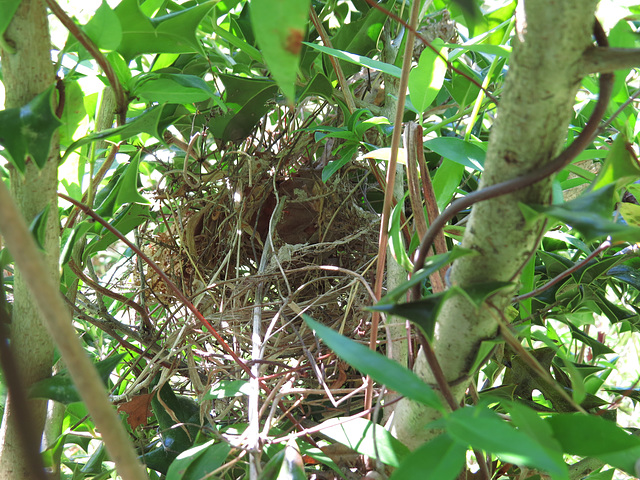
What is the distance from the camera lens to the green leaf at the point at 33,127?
255 millimetres

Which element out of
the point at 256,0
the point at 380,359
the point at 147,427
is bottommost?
the point at 147,427

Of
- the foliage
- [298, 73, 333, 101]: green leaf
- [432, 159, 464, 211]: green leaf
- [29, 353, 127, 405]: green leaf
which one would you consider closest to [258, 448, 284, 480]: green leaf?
the foliage

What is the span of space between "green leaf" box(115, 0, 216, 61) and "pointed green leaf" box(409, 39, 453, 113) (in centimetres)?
15

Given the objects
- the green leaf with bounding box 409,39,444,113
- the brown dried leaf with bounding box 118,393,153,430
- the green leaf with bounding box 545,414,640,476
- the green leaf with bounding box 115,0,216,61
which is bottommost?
the brown dried leaf with bounding box 118,393,153,430

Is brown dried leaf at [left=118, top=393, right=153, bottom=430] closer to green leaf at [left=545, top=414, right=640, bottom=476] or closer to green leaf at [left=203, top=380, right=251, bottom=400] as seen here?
green leaf at [left=203, top=380, right=251, bottom=400]

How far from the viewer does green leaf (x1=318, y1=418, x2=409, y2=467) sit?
28 centimetres

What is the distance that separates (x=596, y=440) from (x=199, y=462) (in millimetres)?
231

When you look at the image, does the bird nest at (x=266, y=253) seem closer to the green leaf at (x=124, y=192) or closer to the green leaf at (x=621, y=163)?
the green leaf at (x=124, y=192)

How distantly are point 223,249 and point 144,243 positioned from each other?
0.13 m

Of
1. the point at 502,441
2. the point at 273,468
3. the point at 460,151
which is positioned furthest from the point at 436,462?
the point at 460,151

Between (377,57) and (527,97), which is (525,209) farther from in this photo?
(377,57)

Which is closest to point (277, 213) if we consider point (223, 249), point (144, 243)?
point (223, 249)

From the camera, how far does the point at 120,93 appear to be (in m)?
0.34

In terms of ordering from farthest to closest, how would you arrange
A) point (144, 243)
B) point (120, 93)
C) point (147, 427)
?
point (144, 243) < point (147, 427) < point (120, 93)
